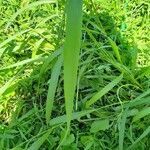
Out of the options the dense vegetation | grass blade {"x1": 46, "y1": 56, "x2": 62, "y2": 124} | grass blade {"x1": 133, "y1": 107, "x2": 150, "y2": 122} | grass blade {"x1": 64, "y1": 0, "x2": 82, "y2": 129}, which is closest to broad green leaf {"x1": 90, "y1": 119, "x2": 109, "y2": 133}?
the dense vegetation

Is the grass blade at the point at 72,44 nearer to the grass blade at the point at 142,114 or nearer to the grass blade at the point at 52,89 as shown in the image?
the grass blade at the point at 52,89

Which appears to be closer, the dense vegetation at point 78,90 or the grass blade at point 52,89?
the grass blade at point 52,89

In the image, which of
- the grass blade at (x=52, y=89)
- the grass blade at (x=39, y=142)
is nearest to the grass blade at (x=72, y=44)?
the grass blade at (x=52, y=89)

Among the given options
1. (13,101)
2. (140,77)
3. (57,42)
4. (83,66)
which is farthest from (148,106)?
(13,101)

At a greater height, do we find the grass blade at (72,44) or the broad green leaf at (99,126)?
the grass blade at (72,44)

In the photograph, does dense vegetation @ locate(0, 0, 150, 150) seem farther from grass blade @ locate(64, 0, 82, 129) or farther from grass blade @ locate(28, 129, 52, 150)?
grass blade @ locate(64, 0, 82, 129)
